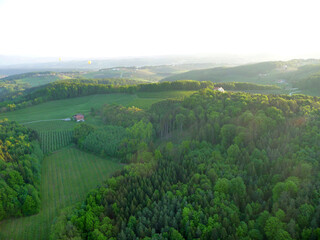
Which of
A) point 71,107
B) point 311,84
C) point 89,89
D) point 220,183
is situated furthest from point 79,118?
point 311,84

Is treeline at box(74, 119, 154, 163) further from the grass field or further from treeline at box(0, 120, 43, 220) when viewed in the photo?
treeline at box(0, 120, 43, 220)

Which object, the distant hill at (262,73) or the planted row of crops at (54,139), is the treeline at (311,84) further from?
the planted row of crops at (54,139)

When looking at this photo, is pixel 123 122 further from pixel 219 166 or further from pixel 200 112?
pixel 219 166

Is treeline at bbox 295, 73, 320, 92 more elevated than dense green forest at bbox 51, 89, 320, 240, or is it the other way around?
treeline at bbox 295, 73, 320, 92

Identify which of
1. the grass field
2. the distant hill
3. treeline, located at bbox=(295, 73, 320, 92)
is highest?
the distant hill

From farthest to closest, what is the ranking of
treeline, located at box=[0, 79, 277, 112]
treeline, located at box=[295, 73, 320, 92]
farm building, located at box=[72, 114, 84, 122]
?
treeline, located at box=[0, 79, 277, 112] < treeline, located at box=[295, 73, 320, 92] < farm building, located at box=[72, 114, 84, 122]

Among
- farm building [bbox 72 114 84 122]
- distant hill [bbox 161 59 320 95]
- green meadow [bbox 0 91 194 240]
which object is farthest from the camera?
distant hill [bbox 161 59 320 95]

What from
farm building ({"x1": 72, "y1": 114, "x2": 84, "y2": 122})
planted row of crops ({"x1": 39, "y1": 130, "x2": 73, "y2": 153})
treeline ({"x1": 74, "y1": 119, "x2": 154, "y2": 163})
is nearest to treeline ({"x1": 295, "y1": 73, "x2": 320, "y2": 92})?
treeline ({"x1": 74, "y1": 119, "x2": 154, "y2": 163})
